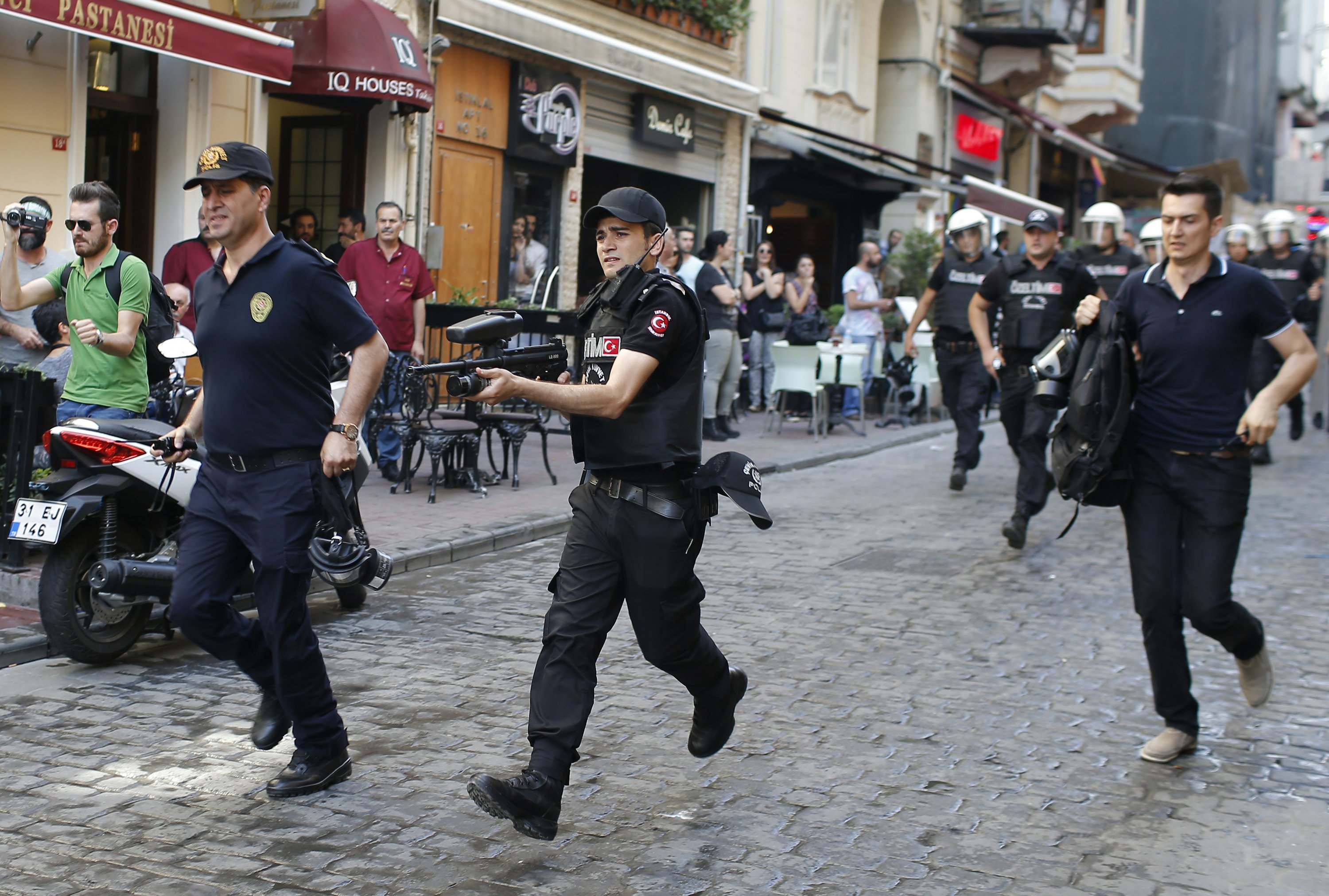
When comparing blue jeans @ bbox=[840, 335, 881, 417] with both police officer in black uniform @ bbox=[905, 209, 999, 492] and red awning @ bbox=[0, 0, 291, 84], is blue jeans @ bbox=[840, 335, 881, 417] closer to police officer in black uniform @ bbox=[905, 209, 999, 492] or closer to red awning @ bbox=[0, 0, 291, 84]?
police officer in black uniform @ bbox=[905, 209, 999, 492]

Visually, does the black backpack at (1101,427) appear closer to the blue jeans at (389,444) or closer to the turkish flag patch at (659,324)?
the turkish flag patch at (659,324)

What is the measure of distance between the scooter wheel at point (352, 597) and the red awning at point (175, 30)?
16.5ft

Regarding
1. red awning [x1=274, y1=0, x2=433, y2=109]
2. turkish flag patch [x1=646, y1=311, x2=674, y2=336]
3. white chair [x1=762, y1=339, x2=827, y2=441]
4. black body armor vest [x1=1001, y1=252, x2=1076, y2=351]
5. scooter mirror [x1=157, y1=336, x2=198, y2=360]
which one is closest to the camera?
turkish flag patch [x1=646, y1=311, x2=674, y2=336]

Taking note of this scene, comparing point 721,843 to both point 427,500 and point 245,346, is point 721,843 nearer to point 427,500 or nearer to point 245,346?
point 245,346

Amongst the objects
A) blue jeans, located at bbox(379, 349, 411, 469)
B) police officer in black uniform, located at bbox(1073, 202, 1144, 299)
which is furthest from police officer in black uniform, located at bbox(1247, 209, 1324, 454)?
blue jeans, located at bbox(379, 349, 411, 469)

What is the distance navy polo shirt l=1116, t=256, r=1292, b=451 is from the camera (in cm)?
490

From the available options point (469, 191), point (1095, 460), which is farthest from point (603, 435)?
point (469, 191)

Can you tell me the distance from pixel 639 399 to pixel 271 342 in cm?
114

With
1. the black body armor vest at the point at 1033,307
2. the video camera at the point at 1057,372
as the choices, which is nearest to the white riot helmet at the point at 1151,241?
the black body armor vest at the point at 1033,307

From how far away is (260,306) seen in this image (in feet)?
14.1

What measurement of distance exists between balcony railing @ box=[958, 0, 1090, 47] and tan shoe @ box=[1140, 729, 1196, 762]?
2390 centimetres

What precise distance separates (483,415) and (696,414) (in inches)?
246

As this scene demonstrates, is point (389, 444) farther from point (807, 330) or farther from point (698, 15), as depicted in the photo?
point (698, 15)

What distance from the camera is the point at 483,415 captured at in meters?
10.3
